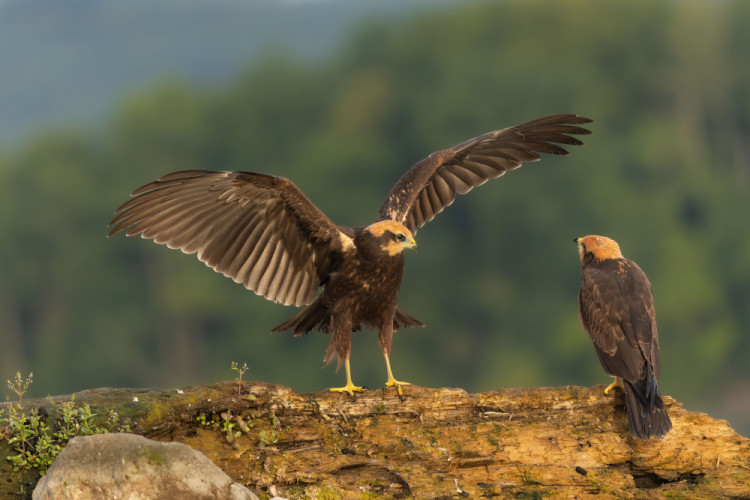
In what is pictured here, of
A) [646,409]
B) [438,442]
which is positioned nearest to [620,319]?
[646,409]

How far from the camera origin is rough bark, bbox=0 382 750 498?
672 cm

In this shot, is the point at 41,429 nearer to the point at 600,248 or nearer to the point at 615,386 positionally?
the point at 615,386

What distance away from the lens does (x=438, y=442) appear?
7117mm

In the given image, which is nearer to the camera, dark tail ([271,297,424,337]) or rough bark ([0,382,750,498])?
rough bark ([0,382,750,498])

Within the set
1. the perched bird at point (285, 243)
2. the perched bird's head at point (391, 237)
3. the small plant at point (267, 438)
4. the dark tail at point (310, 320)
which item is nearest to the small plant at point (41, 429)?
the small plant at point (267, 438)

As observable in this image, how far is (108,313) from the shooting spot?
41062mm

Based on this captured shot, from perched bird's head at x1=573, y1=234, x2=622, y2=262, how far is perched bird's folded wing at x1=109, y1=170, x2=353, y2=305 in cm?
199

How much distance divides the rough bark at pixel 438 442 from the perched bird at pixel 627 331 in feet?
0.95

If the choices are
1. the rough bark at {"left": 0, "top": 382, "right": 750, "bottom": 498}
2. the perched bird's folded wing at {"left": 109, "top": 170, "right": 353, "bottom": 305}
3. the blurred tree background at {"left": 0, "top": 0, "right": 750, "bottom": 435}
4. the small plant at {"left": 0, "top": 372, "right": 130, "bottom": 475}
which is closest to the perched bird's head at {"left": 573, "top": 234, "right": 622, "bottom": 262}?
the rough bark at {"left": 0, "top": 382, "right": 750, "bottom": 498}

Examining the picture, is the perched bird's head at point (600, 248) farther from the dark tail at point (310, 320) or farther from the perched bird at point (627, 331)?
the dark tail at point (310, 320)

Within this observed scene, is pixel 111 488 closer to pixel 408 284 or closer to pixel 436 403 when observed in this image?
pixel 436 403

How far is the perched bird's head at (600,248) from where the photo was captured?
26.6ft

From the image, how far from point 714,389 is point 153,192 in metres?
37.5

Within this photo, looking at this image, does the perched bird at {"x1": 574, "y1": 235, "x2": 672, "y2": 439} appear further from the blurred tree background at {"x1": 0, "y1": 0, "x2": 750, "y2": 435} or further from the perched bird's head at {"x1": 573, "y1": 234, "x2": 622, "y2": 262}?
the blurred tree background at {"x1": 0, "y1": 0, "x2": 750, "y2": 435}
